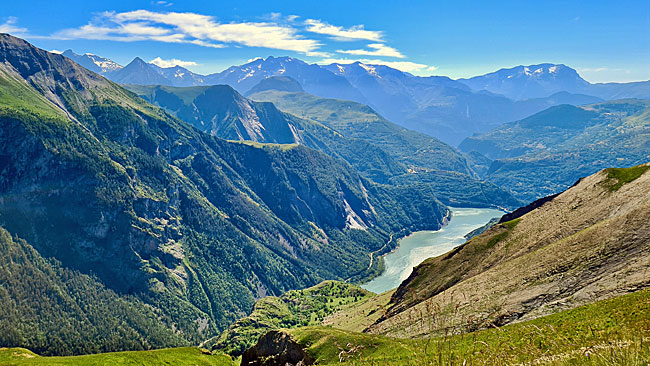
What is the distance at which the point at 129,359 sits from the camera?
71562 mm

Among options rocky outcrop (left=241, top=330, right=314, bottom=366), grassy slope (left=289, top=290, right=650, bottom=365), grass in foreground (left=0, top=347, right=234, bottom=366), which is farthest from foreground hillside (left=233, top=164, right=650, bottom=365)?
grass in foreground (left=0, top=347, right=234, bottom=366)

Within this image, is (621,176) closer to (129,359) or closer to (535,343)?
(535,343)

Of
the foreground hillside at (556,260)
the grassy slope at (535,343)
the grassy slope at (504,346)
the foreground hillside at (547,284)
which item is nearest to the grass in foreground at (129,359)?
the grassy slope at (504,346)

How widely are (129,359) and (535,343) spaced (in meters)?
71.3

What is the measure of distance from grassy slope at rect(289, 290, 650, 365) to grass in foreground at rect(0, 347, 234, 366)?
28.7 m

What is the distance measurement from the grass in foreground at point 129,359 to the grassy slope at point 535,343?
28.7 m

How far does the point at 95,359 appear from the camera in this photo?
229 ft

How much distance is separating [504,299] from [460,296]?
1397 centimetres

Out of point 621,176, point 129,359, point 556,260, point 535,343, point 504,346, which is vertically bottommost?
point 129,359

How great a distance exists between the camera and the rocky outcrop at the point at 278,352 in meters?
58.3

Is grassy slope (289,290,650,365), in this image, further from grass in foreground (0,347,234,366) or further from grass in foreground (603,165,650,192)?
grass in foreground (603,165,650,192)

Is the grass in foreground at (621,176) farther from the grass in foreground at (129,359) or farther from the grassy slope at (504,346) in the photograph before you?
the grass in foreground at (129,359)

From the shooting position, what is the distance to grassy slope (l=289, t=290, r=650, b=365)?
1087 cm

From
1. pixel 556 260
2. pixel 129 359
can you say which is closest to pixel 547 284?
pixel 556 260
